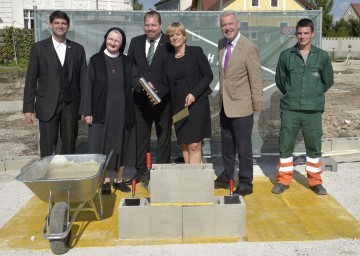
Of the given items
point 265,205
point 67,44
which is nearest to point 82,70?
point 67,44

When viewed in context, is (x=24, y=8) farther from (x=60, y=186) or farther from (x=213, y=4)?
(x=60, y=186)

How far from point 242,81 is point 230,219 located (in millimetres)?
1718

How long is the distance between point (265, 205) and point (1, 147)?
590cm

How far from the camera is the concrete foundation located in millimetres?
4504

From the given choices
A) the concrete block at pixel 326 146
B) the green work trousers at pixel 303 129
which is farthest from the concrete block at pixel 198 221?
the concrete block at pixel 326 146

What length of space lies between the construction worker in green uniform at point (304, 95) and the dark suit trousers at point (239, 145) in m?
0.45

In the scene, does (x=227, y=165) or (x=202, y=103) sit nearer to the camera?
(x=202, y=103)

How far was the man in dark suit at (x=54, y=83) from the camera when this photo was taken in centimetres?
542

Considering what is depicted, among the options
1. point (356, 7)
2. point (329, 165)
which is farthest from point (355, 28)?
point (329, 165)

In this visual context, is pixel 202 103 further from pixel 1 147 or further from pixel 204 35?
pixel 1 147

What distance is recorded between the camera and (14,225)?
4957 millimetres

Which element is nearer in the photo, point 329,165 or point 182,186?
point 182,186

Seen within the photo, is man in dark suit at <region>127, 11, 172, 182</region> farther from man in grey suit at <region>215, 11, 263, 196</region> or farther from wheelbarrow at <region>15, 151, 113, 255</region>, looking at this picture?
wheelbarrow at <region>15, 151, 113, 255</region>

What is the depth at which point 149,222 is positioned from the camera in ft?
14.9
